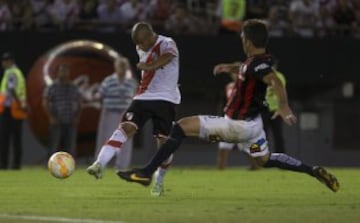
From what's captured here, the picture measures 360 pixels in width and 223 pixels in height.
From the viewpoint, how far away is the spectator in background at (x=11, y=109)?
74.7ft

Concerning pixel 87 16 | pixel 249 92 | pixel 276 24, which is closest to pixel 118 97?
pixel 87 16

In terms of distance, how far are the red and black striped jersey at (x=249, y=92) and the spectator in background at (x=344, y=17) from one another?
15.1m

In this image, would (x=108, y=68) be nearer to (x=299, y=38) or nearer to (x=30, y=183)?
(x=299, y=38)

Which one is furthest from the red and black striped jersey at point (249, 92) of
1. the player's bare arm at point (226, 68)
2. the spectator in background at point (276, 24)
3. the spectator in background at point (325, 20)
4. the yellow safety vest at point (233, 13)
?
the spectator in background at point (325, 20)

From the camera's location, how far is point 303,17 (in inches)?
1090

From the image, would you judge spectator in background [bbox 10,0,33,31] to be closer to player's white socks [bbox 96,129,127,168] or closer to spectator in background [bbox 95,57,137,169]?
spectator in background [bbox 95,57,137,169]

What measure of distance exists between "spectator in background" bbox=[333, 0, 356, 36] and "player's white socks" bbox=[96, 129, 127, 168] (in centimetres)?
1506

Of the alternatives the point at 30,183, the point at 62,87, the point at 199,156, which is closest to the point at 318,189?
the point at 30,183

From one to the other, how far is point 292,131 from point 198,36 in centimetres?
374

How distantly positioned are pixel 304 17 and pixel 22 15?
7.04 m

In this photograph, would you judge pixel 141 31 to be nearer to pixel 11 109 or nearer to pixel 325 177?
pixel 325 177

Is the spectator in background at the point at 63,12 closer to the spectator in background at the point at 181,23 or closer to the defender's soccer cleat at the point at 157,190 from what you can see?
the spectator in background at the point at 181,23

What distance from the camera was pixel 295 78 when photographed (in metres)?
28.0

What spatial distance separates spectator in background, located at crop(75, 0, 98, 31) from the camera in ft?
86.5
